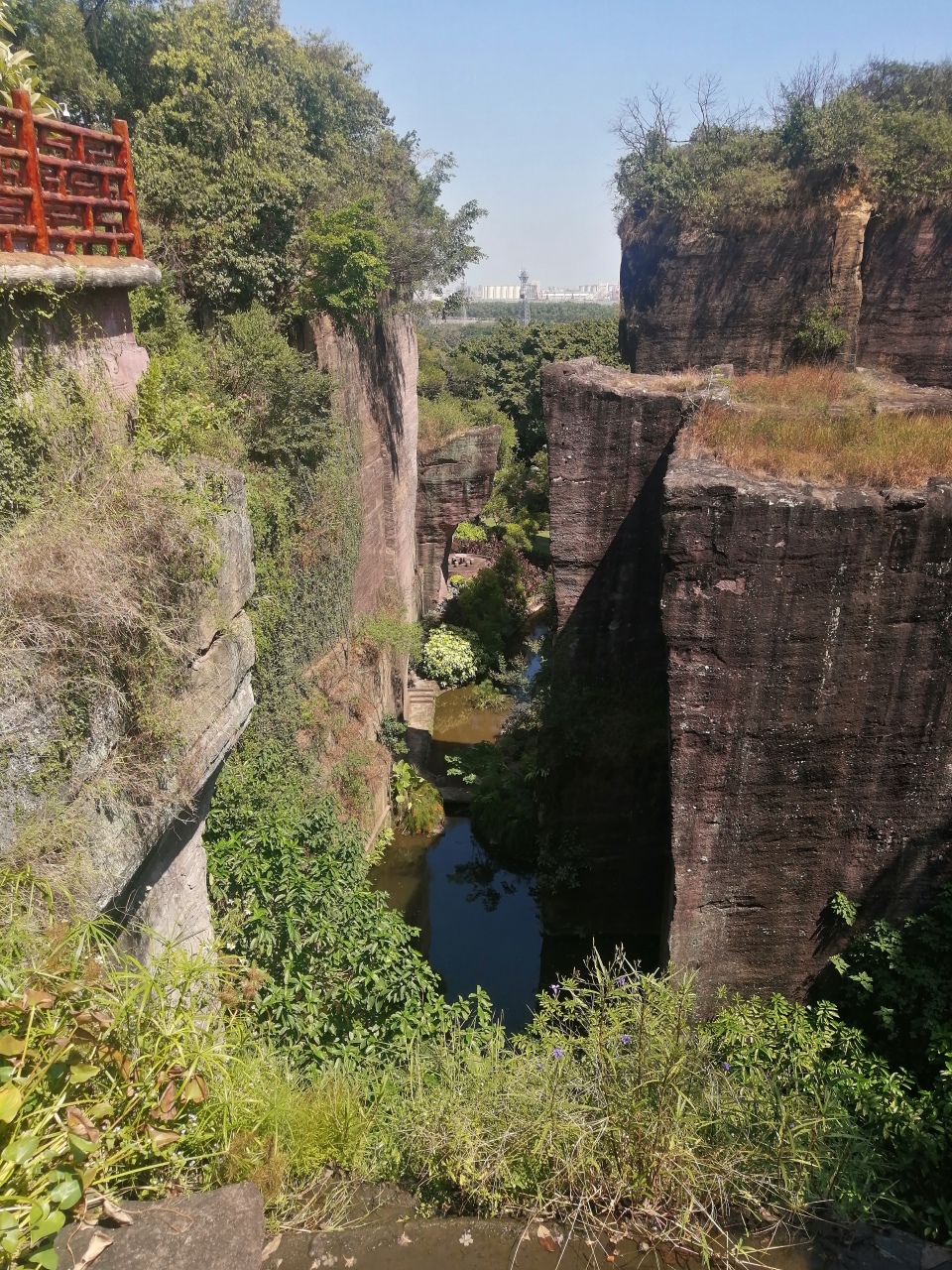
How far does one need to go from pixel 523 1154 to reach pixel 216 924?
240 cm

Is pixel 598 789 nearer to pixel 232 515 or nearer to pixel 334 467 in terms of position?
pixel 334 467

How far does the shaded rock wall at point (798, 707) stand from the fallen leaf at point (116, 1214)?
4.09 m

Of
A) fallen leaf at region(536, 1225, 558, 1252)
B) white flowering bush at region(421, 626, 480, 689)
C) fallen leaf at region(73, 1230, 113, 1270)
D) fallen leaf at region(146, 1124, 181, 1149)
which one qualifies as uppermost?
fallen leaf at region(73, 1230, 113, 1270)

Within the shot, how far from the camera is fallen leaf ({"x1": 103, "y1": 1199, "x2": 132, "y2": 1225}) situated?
5.61 ft

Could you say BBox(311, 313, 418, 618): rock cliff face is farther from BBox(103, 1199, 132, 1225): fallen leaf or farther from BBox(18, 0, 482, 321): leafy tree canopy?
BBox(103, 1199, 132, 1225): fallen leaf

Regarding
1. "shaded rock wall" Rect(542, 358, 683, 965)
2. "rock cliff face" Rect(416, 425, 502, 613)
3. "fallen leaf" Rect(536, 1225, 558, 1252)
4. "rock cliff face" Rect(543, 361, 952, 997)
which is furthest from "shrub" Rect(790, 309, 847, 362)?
"fallen leaf" Rect(536, 1225, 558, 1252)

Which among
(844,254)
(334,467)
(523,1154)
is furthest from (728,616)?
(844,254)

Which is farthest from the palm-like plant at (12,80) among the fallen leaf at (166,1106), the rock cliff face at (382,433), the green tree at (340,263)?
the fallen leaf at (166,1106)

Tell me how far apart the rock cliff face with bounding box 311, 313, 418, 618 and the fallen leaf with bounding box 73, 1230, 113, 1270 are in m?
8.61

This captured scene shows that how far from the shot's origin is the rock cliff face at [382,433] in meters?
9.94

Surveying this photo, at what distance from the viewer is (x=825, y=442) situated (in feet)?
19.3

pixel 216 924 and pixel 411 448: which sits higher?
pixel 411 448

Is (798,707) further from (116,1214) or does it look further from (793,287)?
(793,287)

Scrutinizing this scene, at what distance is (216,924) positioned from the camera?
4.65 metres
